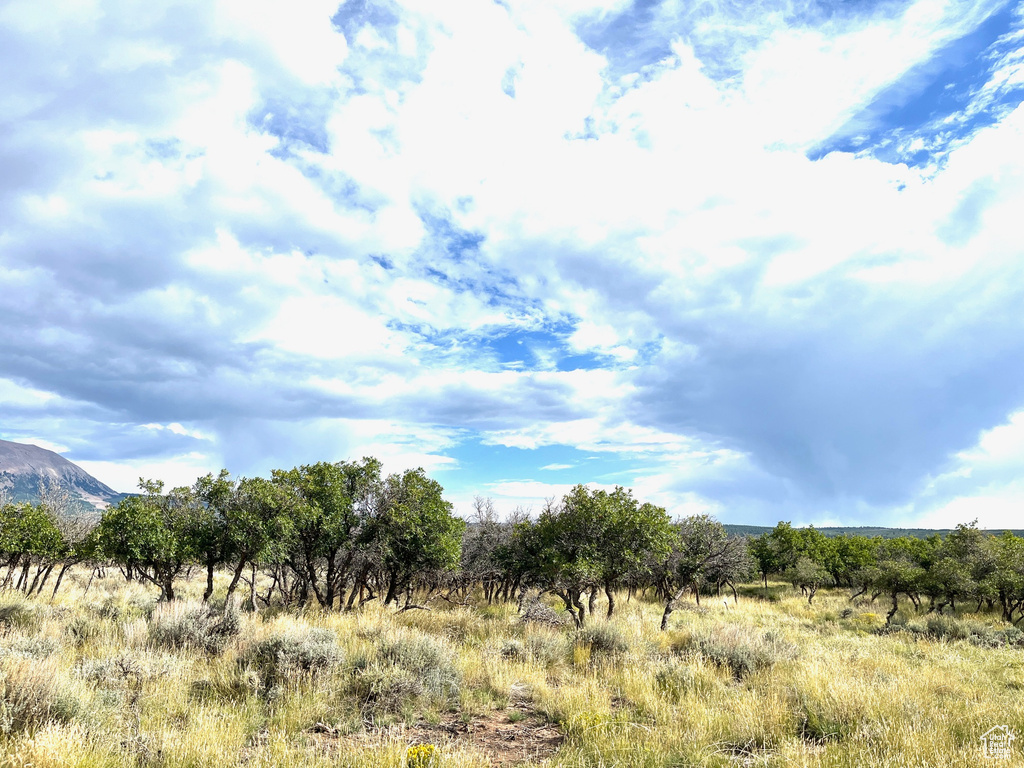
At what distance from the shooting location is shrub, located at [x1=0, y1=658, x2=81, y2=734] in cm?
679

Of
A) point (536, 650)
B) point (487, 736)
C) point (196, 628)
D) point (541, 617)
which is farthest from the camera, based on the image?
point (541, 617)

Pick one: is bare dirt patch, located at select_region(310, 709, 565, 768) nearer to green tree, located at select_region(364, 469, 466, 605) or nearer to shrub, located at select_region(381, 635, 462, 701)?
shrub, located at select_region(381, 635, 462, 701)

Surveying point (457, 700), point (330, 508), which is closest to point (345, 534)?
point (330, 508)

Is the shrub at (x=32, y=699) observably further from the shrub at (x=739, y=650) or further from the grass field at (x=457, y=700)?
the shrub at (x=739, y=650)

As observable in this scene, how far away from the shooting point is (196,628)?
12625 mm

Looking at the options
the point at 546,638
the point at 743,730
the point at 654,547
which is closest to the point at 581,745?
the point at 743,730

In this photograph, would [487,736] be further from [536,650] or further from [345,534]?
[345,534]

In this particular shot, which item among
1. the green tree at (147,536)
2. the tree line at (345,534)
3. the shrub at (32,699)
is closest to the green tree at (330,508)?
the tree line at (345,534)

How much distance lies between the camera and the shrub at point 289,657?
1007 centimetres

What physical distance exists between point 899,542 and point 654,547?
169 feet

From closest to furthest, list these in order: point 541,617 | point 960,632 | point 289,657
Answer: point 289,657 < point 541,617 < point 960,632

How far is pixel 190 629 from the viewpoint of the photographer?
12.5 m

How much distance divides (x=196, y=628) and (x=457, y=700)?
7.51 meters

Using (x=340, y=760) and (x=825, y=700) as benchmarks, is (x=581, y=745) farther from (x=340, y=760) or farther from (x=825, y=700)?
(x=825, y=700)
